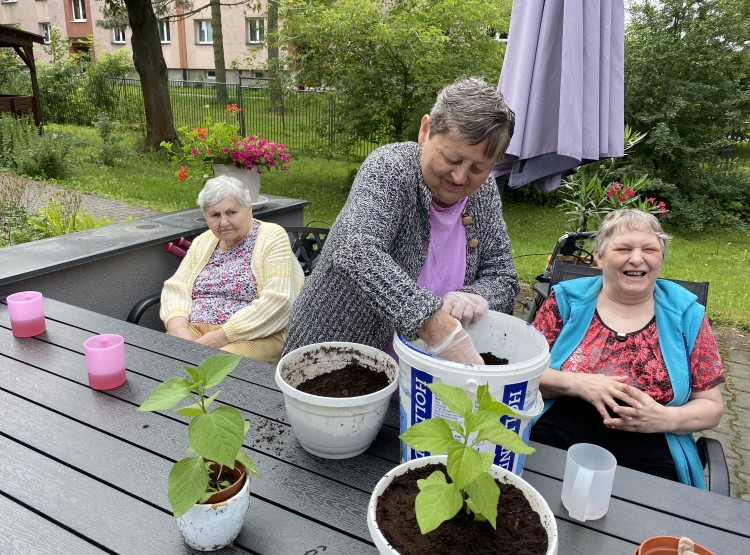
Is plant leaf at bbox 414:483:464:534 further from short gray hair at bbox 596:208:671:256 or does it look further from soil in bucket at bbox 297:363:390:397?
short gray hair at bbox 596:208:671:256

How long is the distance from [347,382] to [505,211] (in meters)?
7.54

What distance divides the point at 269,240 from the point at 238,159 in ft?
3.07

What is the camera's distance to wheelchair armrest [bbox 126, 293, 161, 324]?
2623 mm

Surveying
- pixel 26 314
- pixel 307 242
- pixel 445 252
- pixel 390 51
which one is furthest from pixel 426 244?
pixel 390 51

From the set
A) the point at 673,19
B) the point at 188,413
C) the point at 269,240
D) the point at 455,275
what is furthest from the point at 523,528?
the point at 673,19

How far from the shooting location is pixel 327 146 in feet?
27.8

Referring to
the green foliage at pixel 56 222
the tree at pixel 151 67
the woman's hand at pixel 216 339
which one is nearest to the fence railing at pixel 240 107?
the tree at pixel 151 67

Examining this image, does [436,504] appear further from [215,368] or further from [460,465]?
[215,368]

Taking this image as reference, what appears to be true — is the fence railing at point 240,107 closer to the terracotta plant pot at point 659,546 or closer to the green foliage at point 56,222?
the green foliage at point 56,222

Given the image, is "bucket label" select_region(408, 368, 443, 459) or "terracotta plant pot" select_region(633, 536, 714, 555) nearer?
"terracotta plant pot" select_region(633, 536, 714, 555)

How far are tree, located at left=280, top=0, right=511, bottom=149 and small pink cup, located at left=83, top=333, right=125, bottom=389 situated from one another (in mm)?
6360

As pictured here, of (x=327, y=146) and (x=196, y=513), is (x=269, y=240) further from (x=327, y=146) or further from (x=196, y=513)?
(x=327, y=146)

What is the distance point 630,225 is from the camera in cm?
199

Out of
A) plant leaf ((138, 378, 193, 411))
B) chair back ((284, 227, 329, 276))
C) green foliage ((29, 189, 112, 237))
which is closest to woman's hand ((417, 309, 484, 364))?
plant leaf ((138, 378, 193, 411))
